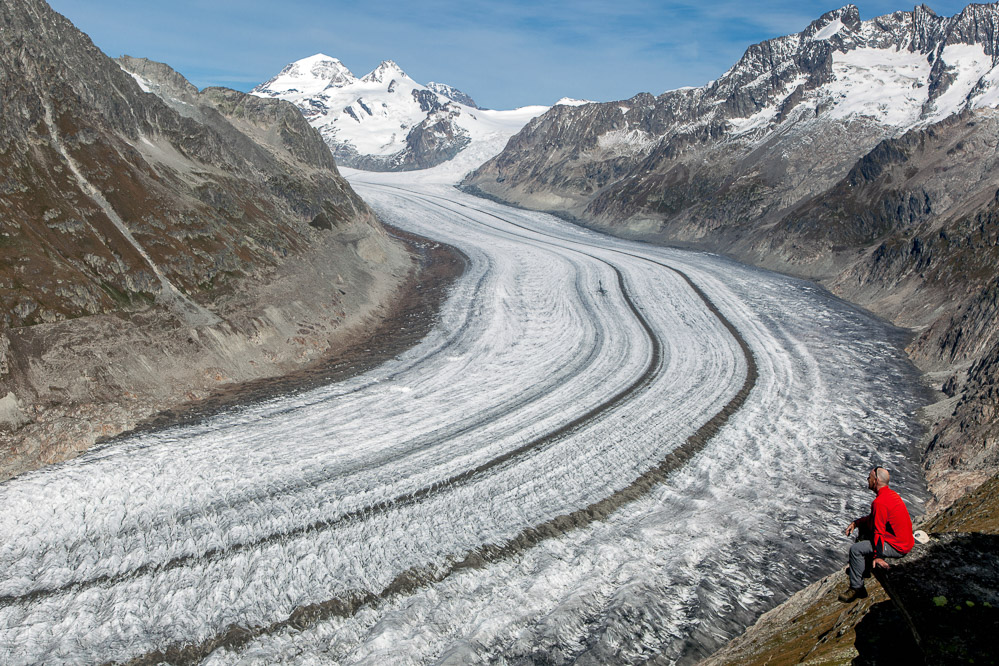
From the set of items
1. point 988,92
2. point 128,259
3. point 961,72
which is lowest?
point 128,259

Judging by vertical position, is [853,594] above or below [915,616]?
below

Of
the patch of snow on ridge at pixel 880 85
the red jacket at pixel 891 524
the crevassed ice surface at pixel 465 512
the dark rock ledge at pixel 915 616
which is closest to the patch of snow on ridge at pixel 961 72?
the patch of snow on ridge at pixel 880 85

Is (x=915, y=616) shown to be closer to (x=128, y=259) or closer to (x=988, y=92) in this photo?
(x=128, y=259)

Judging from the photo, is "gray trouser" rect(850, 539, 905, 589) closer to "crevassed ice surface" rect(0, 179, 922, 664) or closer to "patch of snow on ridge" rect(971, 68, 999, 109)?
"crevassed ice surface" rect(0, 179, 922, 664)

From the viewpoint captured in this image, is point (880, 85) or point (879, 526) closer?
point (879, 526)

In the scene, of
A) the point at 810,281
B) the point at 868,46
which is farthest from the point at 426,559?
the point at 868,46

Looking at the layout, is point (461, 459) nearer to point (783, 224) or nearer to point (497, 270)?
point (497, 270)

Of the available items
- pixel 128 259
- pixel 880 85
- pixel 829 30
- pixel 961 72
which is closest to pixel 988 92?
pixel 961 72
